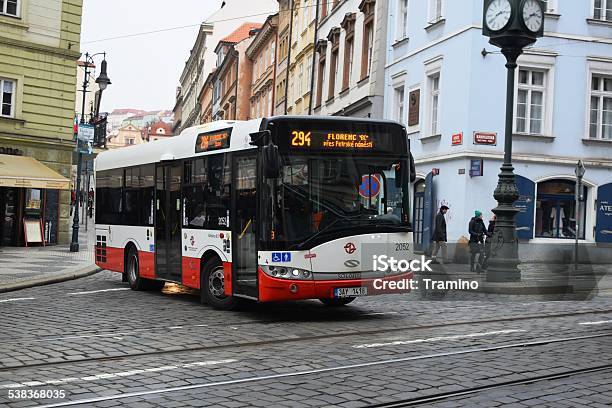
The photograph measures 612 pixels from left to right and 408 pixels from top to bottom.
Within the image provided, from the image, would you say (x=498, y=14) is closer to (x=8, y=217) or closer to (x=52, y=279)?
(x=52, y=279)

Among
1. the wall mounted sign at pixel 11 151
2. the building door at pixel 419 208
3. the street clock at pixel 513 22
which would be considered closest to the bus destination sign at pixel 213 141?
the street clock at pixel 513 22

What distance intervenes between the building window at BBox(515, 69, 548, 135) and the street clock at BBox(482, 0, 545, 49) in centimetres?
840

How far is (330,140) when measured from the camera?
37.2 ft

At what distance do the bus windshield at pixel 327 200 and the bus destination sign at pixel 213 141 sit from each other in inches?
65.9

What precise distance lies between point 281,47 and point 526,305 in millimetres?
44042

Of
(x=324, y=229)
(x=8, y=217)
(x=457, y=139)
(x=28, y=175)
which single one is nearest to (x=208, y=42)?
(x=8, y=217)

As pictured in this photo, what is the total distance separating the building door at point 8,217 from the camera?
1075 inches

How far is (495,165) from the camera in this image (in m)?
25.1

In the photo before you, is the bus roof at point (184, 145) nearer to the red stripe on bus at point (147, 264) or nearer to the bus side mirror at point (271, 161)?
the bus side mirror at point (271, 161)

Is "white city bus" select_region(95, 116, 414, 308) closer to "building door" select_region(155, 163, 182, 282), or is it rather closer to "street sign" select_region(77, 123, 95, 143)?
"building door" select_region(155, 163, 182, 282)

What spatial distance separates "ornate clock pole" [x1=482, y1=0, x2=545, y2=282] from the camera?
17.0m

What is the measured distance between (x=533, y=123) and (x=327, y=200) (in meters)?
16.6

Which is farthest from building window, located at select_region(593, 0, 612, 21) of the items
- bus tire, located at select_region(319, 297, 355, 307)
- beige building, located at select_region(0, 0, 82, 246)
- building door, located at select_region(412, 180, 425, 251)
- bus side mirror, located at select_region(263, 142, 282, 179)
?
bus side mirror, located at select_region(263, 142, 282, 179)

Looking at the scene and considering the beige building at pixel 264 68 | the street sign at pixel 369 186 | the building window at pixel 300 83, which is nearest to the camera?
the street sign at pixel 369 186
